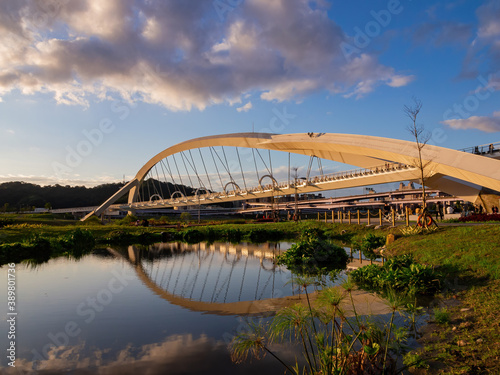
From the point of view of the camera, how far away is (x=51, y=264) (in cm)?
1497

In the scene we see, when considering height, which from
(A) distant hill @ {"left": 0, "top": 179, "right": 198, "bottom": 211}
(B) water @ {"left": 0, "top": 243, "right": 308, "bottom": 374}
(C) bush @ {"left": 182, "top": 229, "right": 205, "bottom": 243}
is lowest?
(C) bush @ {"left": 182, "top": 229, "right": 205, "bottom": 243}

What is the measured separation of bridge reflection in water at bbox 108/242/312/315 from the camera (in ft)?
27.1

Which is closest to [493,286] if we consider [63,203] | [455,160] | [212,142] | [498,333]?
[498,333]

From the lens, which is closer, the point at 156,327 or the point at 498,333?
the point at 498,333

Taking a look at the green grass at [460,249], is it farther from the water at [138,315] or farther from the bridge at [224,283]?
the water at [138,315]

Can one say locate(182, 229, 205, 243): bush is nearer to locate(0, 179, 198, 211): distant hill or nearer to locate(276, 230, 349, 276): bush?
locate(276, 230, 349, 276): bush

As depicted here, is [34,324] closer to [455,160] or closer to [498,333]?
[498,333]

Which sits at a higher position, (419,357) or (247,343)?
(247,343)

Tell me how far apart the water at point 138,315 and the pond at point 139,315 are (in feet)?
0.06

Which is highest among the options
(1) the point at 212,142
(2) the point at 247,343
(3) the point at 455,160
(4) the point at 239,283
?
(1) the point at 212,142

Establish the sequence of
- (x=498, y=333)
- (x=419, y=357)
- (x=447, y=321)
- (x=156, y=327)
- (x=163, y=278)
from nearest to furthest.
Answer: (x=419, y=357) < (x=498, y=333) < (x=447, y=321) < (x=156, y=327) < (x=163, y=278)

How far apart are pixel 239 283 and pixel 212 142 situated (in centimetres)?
3866

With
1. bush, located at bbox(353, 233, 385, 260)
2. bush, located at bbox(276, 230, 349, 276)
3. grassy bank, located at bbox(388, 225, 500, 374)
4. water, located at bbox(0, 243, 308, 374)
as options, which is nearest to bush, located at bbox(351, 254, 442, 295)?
grassy bank, located at bbox(388, 225, 500, 374)

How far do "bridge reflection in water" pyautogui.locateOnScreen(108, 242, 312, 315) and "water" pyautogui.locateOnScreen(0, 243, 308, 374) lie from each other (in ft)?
0.11
